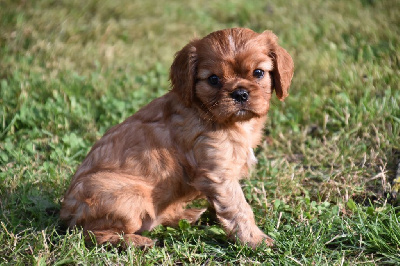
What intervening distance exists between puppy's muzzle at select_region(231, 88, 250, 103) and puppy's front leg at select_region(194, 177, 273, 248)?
2.31ft

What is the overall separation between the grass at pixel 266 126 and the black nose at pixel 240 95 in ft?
4.08

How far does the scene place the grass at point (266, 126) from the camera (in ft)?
14.0

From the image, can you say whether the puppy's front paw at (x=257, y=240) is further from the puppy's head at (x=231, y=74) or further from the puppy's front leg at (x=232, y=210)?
the puppy's head at (x=231, y=74)

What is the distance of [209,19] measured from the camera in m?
9.77

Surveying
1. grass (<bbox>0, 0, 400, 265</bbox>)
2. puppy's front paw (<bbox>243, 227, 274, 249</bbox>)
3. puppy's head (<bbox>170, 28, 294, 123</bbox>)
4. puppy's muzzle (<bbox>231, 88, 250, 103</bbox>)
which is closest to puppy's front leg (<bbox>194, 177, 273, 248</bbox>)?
puppy's front paw (<bbox>243, 227, 274, 249</bbox>)

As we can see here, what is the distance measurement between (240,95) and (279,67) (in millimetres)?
587

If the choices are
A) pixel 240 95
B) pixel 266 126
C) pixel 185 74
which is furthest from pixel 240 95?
pixel 266 126

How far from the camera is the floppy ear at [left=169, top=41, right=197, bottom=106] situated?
14.3 ft

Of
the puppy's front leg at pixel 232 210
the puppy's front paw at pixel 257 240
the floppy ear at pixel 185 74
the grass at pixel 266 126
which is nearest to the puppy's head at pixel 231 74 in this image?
the floppy ear at pixel 185 74

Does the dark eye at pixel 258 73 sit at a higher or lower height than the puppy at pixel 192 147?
higher

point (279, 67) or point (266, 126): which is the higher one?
point (279, 67)

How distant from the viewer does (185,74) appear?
173 inches

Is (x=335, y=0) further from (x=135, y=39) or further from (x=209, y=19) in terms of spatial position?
(x=135, y=39)

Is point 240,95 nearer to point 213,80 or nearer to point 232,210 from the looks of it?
point 213,80
